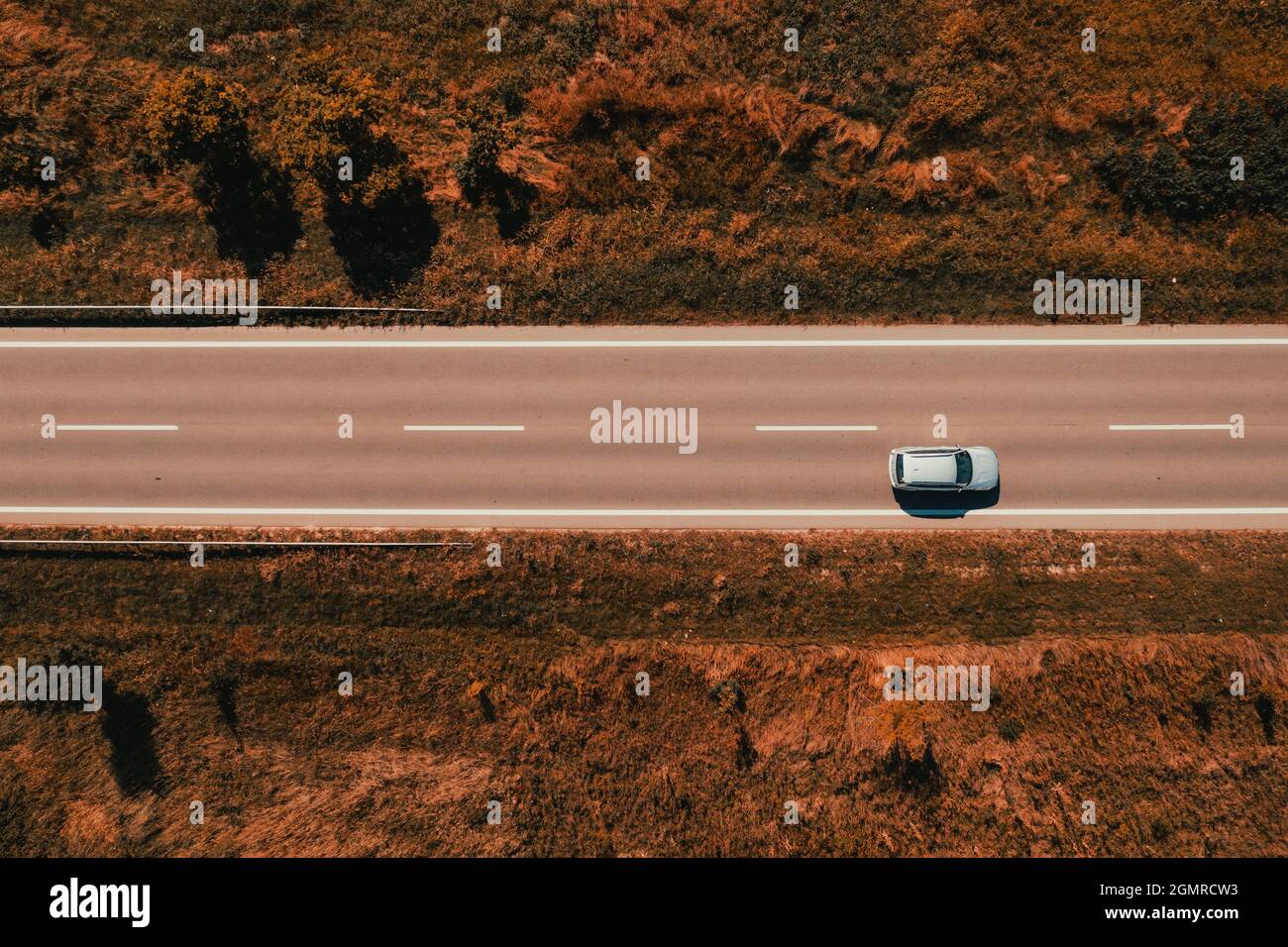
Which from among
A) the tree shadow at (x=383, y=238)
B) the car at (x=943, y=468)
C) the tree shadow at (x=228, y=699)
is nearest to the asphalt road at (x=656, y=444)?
the car at (x=943, y=468)

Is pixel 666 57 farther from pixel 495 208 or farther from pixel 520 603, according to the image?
pixel 520 603

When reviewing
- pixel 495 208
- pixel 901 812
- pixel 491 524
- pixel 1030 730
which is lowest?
pixel 901 812

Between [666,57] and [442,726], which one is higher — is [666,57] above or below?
above

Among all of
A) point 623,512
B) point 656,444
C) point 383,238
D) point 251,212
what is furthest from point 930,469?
point 251,212

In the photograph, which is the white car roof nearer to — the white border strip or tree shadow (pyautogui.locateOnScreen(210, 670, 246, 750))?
the white border strip

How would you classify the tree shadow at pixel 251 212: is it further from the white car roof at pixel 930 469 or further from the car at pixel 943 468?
the white car roof at pixel 930 469

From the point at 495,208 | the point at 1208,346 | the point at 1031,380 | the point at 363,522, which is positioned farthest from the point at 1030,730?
the point at 495,208
